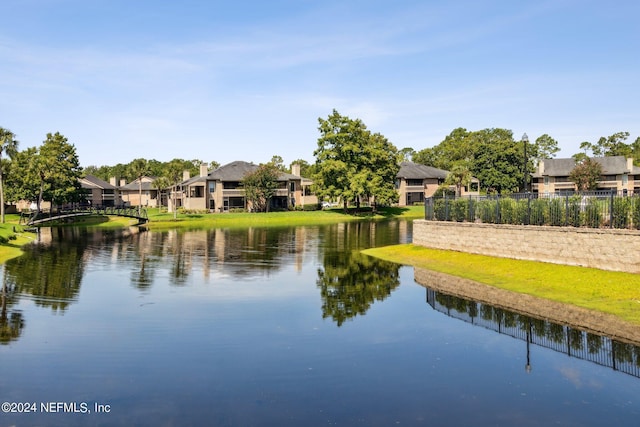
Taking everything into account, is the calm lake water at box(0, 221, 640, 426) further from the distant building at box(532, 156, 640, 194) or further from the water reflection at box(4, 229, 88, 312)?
the distant building at box(532, 156, 640, 194)

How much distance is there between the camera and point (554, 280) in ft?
89.2

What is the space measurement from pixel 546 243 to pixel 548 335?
13.0 metres

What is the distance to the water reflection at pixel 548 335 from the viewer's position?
16.6m

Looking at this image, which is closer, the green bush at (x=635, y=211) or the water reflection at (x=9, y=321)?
the water reflection at (x=9, y=321)

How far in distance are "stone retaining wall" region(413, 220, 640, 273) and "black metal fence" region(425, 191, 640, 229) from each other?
4.26 feet

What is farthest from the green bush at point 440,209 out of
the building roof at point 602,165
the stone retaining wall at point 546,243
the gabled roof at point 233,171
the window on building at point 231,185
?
the building roof at point 602,165

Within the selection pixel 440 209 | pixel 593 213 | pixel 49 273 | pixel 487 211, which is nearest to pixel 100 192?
pixel 49 273

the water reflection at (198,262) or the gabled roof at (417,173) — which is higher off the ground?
the gabled roof at (417,173)

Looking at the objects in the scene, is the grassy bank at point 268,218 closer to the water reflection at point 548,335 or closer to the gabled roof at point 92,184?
the gabled roof at point 92,184

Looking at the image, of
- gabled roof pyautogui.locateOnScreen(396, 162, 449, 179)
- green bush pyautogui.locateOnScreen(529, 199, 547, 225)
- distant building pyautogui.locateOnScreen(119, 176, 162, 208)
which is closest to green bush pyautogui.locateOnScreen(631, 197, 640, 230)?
green bush pyautogui.locateOnScreen(529, 199, 547, 225)

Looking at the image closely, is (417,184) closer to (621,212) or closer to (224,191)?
(224,191)

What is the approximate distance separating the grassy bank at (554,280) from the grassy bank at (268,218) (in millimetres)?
51637

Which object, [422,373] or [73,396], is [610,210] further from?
[73,396]

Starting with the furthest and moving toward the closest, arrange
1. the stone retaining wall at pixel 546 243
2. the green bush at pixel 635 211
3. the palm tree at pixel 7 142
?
the palm tree at pixel 7 142 < the green bush at pixel 635 211 < the stone retaining wall at pixel 546 243
